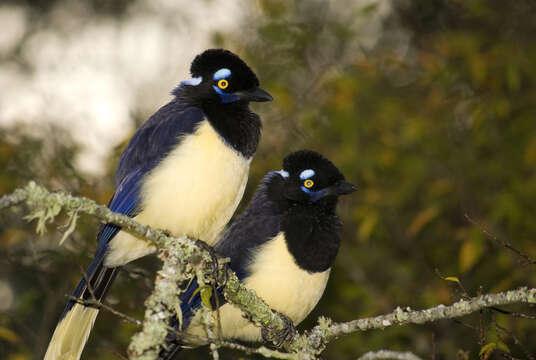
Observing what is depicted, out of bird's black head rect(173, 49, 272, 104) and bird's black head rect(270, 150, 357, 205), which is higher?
bird's black head rect(173, 49, 272, 104)

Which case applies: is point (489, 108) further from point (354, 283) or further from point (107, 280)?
point (107, 280)

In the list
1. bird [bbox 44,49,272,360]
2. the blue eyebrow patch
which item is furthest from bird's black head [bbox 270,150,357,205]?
the blue eyebrow patch

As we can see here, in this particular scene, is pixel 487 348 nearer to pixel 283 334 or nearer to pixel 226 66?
pixel 283 334

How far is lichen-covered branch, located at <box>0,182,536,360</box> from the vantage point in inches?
98.7

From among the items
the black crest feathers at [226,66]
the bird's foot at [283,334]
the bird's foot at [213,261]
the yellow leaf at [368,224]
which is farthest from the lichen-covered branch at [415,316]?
the yellow leaf at [368,224]

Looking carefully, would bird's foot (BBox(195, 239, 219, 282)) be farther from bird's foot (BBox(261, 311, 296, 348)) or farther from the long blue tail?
bird's foot (BBox(261, 311, 296, 348))

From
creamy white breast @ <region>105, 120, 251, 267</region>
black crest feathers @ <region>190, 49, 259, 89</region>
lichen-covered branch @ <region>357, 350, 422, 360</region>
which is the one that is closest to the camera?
lichen-covered branch @ <region>357, 350, 422, 360</region>

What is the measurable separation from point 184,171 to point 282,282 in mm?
920

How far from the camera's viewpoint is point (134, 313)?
5359 mm

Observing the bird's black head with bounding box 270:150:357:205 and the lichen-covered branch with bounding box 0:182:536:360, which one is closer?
the lichen-covered branch with bounding box 0:182:536:360

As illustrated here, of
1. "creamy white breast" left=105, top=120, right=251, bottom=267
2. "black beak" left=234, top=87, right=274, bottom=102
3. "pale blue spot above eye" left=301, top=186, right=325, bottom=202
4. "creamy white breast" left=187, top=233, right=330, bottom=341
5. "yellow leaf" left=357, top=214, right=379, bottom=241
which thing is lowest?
"yellow leaf" left=357, top=214, right=379, bottom=241

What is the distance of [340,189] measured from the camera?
439 centimetres

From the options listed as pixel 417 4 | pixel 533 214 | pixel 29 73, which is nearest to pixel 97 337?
pixel 29 73

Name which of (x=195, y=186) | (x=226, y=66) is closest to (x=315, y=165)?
(x=226, y=66)
